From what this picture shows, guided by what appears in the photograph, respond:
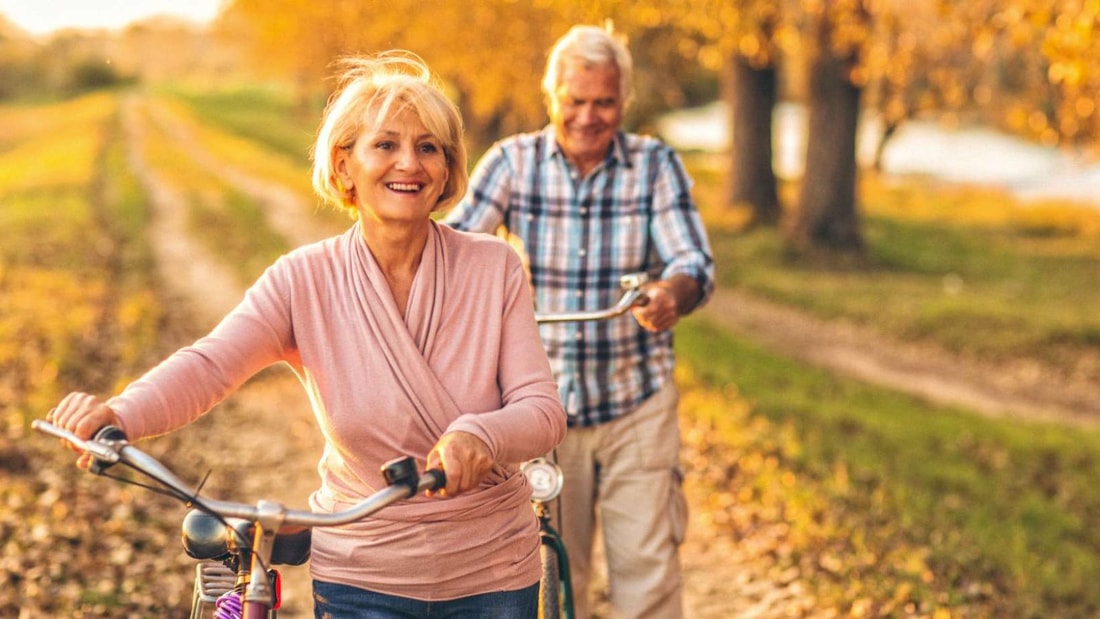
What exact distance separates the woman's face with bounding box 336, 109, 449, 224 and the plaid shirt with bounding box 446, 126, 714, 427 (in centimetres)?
147

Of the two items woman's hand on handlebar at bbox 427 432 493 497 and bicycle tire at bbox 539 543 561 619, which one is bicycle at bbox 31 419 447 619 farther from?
bicycle tire at bbox 539 543 561 619

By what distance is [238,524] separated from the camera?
2395 millimetres

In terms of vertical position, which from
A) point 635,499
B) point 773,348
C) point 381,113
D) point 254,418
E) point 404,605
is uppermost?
point 381,113

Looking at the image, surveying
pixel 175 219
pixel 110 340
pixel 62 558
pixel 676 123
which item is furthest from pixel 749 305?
pixel 676 123

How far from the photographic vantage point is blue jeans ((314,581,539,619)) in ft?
8.44

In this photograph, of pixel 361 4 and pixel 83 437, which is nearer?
pixel 83 437

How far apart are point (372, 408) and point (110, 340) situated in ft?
33.4

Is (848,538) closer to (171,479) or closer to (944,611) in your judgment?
(944,611)

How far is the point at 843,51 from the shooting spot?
14125mm

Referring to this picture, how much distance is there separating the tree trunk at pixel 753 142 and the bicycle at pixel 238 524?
17205 millimetres

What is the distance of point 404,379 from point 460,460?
0.31 m

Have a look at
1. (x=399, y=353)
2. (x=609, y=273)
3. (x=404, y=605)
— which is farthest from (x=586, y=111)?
(x=404, y=605)

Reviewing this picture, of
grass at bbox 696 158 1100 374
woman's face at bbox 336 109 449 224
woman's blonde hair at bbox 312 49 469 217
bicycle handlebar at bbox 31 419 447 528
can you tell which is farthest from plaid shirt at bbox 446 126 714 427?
grass at bbox 696 158 1100 374

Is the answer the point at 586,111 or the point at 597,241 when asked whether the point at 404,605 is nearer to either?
the point at 597,241
